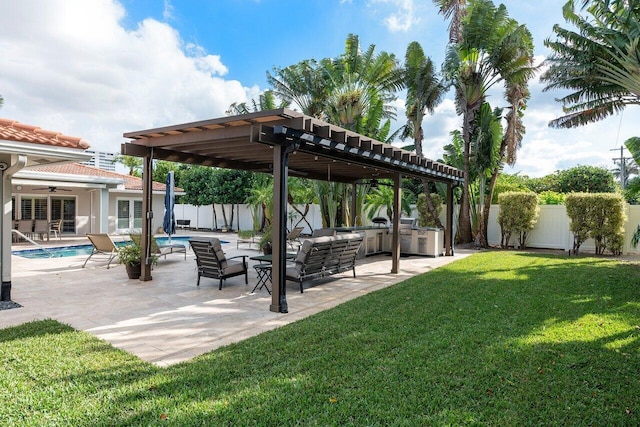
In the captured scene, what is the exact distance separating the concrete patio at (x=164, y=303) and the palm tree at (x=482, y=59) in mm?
9497

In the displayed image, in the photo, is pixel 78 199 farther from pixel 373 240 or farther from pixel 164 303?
pixel 164 303

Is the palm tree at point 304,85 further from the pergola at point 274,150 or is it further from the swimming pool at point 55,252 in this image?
the swimming pool at point 55,252

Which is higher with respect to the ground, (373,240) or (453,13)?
(453,13)

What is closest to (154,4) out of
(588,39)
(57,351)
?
(57,351)

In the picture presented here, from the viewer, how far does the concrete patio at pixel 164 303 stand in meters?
4.89

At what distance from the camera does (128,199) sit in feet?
73.5

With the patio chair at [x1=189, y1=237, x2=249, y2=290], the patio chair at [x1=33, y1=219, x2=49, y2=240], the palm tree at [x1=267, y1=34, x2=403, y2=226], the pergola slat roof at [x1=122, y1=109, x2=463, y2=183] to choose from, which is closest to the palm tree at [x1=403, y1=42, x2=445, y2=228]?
the palm tree at [x1=267, y1=34, x2=403, y2=226]

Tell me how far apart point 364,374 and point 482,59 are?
1612 cm

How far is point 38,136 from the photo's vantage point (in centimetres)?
629

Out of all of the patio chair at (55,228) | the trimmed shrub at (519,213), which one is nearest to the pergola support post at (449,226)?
the trimmed shrub at (519,213)

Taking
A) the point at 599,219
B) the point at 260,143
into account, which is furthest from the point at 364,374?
A: the point at 599,219

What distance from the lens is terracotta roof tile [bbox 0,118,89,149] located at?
6.07m

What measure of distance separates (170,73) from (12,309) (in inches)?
468

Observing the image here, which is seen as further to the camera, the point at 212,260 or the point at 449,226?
the point at 449,226
